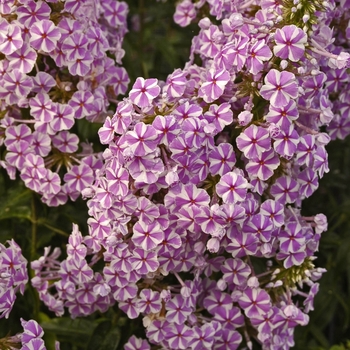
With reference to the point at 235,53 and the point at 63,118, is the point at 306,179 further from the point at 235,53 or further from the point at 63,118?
the point at 63,118

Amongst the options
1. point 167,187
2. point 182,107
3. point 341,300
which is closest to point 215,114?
point 182,107

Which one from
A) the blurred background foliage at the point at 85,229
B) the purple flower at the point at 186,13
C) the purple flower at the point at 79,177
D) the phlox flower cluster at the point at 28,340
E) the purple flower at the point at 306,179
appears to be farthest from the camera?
the purple flower at the point at 186,13

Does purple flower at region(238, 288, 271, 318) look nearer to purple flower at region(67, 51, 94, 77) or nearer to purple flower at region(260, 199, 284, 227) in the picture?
purple flower at region(260, 199, 284, 227)

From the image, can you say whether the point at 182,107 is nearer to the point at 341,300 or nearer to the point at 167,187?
the point at 167,187

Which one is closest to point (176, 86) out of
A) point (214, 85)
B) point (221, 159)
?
point (214, 85)

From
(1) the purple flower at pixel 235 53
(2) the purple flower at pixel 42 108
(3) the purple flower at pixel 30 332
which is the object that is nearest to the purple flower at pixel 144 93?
(1) the purple flower at pixel 235 53

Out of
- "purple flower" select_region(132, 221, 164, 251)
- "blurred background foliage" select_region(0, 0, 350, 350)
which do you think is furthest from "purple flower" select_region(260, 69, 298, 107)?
"blurred background foliage" select_region(0, 0, 350, 350)

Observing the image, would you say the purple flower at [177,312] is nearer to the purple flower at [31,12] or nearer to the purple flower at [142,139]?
the purple flower at [142,139]
